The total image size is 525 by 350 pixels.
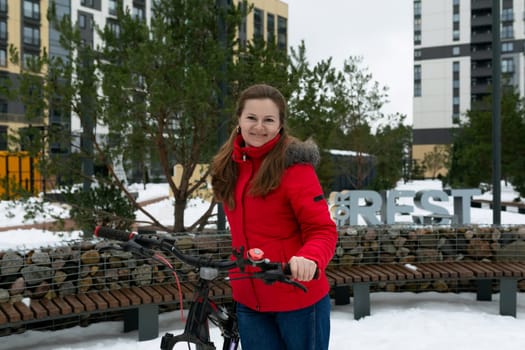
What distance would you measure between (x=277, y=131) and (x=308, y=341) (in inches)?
37.0

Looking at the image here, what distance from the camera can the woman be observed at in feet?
7.30

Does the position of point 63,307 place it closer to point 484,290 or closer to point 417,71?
point 484,290

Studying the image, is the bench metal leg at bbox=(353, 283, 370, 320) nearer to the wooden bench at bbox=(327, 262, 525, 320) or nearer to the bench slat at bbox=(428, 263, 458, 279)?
the wooden bench at bbox=(327, 262, 525, 320)

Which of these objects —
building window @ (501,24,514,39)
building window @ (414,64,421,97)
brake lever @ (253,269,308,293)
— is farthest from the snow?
building window @ (501,24,514,39)

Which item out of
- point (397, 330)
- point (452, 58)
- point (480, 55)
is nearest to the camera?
point (397, 330)

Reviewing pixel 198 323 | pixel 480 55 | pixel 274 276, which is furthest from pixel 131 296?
pixel 480 55

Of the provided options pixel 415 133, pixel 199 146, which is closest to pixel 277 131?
pixel 199 146

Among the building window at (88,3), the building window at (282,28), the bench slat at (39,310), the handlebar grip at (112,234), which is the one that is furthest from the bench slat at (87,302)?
the building window at (282,28)

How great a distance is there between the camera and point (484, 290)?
6871mm

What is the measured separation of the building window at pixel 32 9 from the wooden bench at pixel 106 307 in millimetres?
51523

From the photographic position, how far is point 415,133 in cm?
7225

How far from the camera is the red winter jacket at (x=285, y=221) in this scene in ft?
7.21

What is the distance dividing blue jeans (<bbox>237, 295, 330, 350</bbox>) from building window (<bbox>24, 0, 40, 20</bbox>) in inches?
2158

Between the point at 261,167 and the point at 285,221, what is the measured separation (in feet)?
0.84
